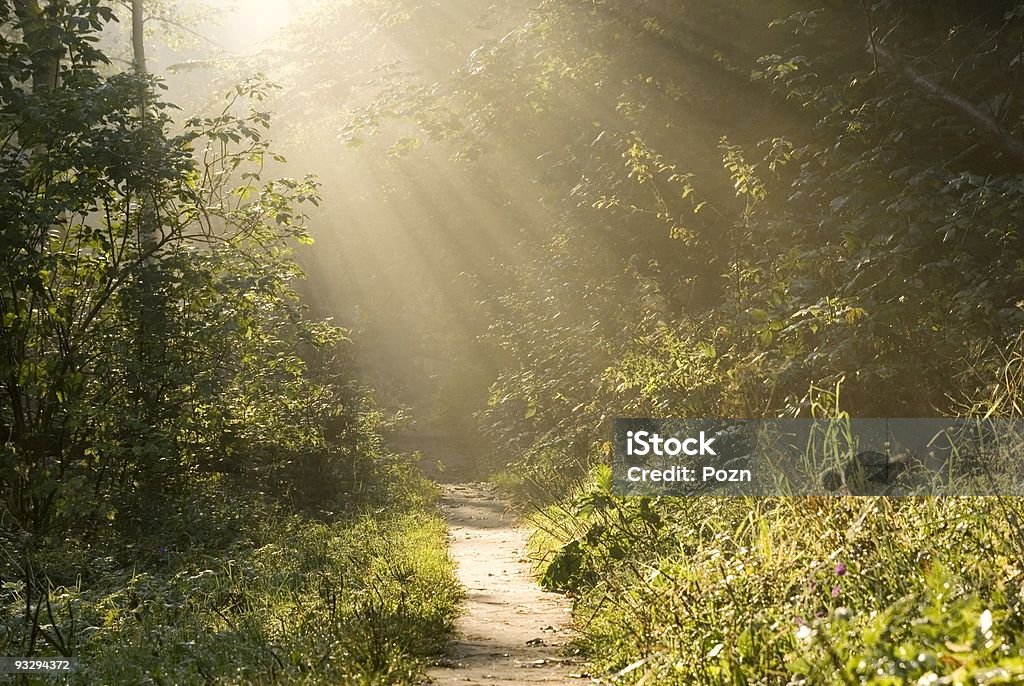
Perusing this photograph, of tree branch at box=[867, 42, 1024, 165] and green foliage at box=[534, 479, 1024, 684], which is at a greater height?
tree branch at box=[867, 42, 1024, 165]

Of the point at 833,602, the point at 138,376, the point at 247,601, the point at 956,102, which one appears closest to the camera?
the point at 833,602

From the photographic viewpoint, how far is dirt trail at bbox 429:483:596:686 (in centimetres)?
637

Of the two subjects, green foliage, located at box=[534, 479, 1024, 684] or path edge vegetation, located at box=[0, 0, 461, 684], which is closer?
green foliage, located at box=[534, 479, 1024, 684]

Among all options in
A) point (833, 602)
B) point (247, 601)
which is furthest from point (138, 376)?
point (833, 602)

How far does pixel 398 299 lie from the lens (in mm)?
36875

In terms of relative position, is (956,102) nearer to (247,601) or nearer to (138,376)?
(247,601)

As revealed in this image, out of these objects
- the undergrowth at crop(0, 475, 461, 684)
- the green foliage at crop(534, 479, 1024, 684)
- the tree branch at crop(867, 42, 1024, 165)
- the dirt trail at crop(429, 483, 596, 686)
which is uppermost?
the tree branch at crop(867, 42, 1024, 165)

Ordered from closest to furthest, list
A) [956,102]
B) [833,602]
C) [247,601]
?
[833,602] → [247,601] → [956,102]

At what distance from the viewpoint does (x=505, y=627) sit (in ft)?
26.7

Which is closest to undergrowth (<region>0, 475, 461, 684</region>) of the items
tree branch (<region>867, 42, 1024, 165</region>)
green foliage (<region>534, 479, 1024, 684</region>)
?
green foliage (<region>534, 479, 1024, 684</region>)

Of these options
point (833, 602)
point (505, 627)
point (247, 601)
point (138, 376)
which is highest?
point (138, 376)

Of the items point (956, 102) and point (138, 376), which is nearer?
point (956, 102)

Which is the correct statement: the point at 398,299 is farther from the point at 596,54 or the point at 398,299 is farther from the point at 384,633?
the point at 384,633

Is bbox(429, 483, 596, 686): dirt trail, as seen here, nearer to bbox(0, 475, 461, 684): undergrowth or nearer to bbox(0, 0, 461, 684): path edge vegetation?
bbox(0, 475, 461, 684): undergrowth
